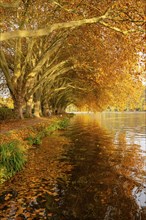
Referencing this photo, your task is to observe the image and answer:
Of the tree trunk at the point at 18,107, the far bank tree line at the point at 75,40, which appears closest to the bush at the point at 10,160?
the far bank tree line at the point at 75,40

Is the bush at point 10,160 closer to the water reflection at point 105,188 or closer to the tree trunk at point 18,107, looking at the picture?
the water reflection at point 105,188

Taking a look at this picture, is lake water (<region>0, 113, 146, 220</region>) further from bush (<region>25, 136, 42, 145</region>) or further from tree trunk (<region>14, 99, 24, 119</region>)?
tree trunk (<region>14, 99, 24, 119</region>)

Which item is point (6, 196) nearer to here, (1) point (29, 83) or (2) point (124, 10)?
(2) point (124, 10)

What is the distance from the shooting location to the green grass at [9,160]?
329 inches

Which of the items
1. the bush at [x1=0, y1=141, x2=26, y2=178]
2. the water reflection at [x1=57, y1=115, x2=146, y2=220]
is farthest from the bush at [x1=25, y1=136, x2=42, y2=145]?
the bush at [x1=0, y1=141, x2=26, y2=178]

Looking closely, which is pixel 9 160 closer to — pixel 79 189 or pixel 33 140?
pixel 79 189

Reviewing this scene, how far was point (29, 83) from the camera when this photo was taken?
2184cm

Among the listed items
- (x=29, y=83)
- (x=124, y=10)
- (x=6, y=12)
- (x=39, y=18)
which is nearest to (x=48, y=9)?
(x=39, y=18)

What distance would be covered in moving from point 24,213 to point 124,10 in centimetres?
915

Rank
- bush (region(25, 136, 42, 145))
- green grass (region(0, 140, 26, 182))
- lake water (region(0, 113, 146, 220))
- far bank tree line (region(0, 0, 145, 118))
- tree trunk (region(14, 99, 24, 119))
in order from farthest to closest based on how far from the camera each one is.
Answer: tree trunk (region(14, 99, 24, 119)) < bush (region(25, 136, 42, 145)) < far bank tree line (region(0, 0, 145, 118)) < green grass (region(0, 140, 26, 182)) < lake water (region(0, 113, 146, 220))

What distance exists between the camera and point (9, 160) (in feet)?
29.0

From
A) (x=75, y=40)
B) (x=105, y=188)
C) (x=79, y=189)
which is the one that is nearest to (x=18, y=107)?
(x=75, y=40)

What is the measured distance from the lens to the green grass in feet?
27.5

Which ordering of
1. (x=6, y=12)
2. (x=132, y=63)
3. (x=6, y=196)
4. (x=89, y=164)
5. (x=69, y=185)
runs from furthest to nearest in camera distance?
1. (x=6, y=12)
2. (x=132, y=63)
3. (x=89, y=164)
4. (x=69, y=185)
5. (x=6, y=196)
